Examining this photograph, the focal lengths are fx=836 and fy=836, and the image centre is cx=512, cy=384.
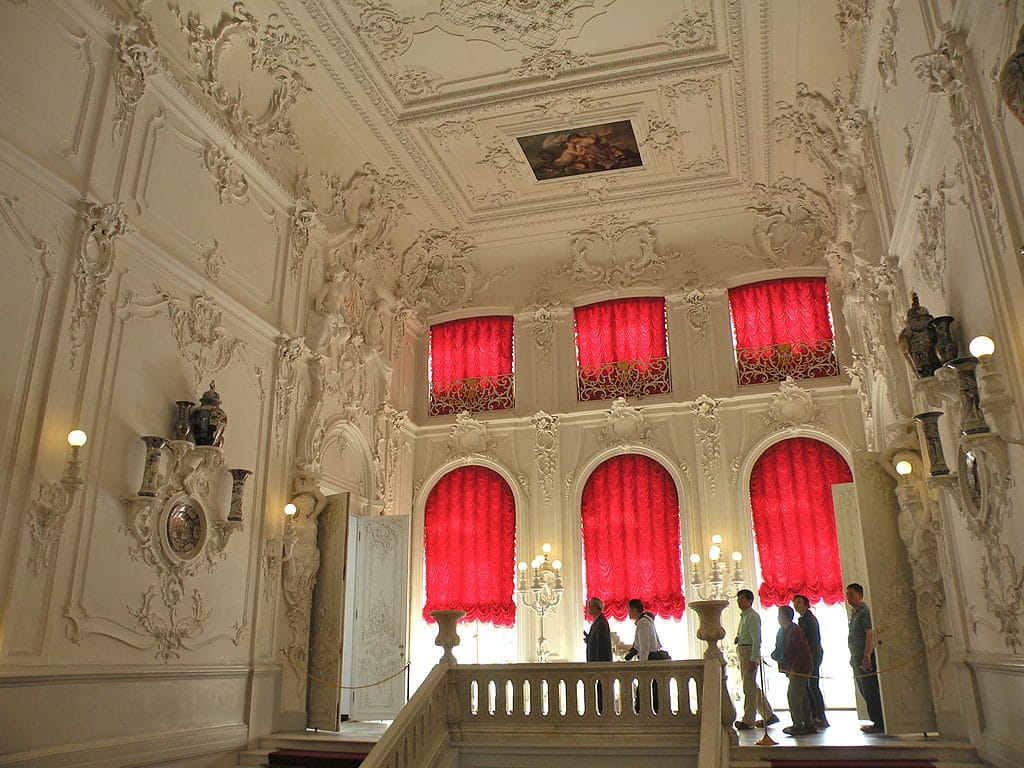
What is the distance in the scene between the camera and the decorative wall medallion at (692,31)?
9531mm

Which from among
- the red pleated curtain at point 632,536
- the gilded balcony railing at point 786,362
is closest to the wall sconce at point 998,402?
the red pleated curtain at point 632,536

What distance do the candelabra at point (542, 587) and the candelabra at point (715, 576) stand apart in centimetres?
197

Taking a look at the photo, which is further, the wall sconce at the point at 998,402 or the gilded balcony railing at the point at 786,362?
the gilded balcony railing at the point at 786,362

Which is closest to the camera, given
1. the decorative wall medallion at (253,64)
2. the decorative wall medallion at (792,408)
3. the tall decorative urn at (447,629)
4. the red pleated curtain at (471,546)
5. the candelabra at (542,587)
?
the tall decorative urn at (447,629)

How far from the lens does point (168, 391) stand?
8211 millimetres

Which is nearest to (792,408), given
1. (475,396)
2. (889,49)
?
(475,396)

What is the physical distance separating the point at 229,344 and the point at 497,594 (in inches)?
232

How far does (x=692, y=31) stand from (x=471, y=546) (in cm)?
798

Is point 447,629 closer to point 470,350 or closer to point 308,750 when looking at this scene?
point 308,750

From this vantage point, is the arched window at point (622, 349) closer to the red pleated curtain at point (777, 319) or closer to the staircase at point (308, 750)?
the red pleated curtain at point (777, 319)

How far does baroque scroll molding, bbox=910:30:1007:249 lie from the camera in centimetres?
510

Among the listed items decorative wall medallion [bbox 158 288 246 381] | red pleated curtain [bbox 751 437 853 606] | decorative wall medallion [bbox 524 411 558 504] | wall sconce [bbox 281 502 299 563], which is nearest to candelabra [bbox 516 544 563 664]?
decorative wall medallion [bbox 524 411 558 504]

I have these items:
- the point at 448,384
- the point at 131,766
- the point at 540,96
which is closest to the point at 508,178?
the point at 540,96

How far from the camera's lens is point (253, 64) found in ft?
31.3
